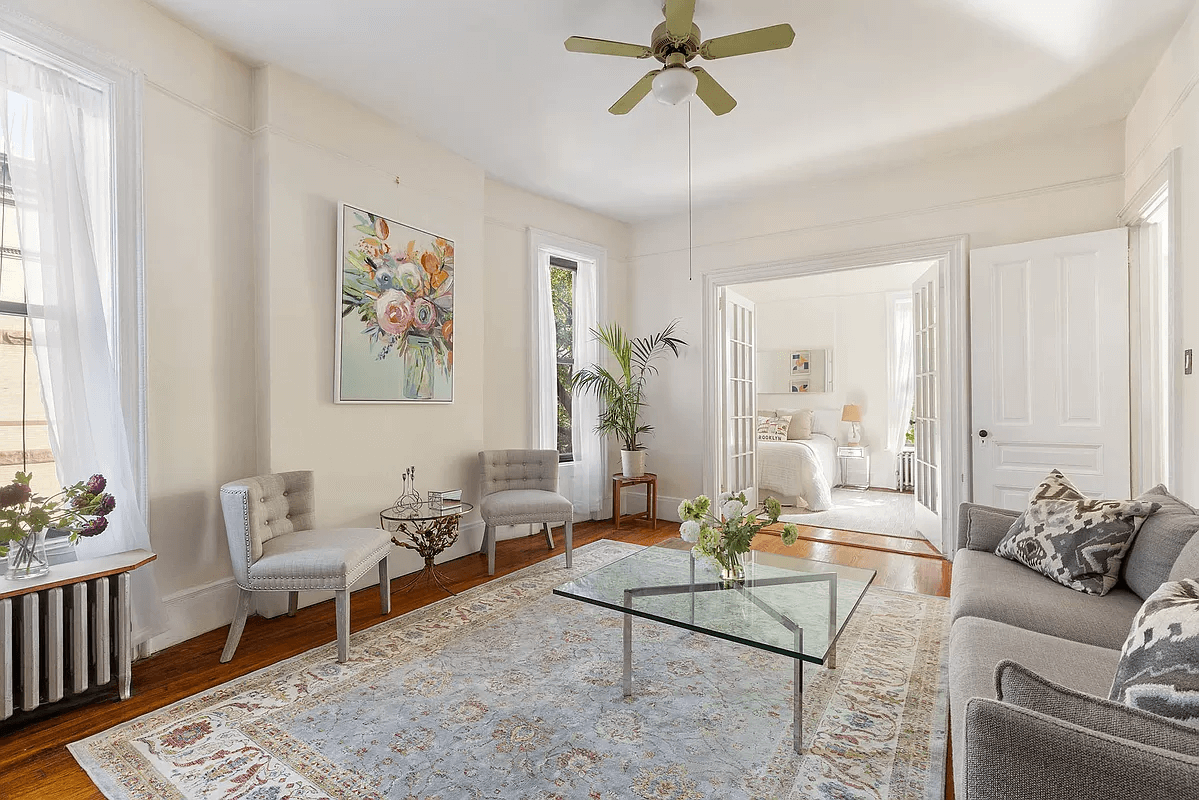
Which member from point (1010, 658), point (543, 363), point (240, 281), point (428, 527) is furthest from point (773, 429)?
point (240, 281)

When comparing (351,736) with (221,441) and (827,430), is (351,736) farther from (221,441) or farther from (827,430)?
(827,430)

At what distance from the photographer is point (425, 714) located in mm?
2105

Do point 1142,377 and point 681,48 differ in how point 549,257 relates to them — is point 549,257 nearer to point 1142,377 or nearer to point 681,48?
point 681,48

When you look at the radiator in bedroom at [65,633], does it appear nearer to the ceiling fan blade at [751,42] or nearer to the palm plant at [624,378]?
the ceiling fan blade at [751,42]

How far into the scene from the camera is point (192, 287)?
2840 mm

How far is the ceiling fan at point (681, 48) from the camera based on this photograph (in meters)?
2.28

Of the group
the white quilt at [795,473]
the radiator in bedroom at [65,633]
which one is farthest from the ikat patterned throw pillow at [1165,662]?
the white quilt at [795,473]

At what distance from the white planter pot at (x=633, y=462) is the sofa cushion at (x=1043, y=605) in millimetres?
3130

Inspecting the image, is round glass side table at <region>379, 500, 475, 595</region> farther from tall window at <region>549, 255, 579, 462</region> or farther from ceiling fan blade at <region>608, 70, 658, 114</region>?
ceiling fan blade at <region>608, 70, 658, 114</region>

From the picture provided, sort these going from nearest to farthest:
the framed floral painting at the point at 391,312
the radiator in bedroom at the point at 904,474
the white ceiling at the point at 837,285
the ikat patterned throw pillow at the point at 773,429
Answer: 1. the framed floral painting at the point at 391,312
2. the white ceiling at the point at 837,285
3. the ikat patterned throw pillow at the point at 773,429
4. the radiator in bedroom at the point at 904,474

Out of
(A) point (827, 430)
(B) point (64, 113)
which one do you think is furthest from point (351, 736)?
(A) point (827, 430)

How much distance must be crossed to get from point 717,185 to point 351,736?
14.2 feet

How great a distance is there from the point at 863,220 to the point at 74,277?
4.72m

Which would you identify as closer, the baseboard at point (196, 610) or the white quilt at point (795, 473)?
the baseboard at point (196, 610)
